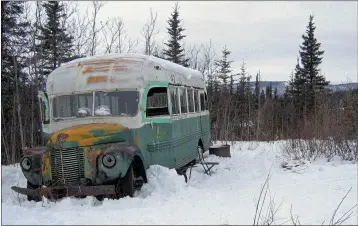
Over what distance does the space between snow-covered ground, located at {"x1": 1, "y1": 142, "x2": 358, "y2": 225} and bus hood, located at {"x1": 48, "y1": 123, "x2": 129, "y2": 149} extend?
3.08 ft

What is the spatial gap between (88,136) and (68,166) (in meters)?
0.61

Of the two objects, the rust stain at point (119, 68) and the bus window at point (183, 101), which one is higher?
the rust stain at point (119, 68)

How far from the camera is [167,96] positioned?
8062 mm

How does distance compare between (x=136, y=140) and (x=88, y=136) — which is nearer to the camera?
(x=88, y=136)

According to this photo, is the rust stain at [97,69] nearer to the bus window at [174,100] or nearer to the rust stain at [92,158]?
the bus window at [174,100]

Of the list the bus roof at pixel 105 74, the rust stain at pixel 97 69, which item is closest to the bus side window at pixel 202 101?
the bus roof at pixel 105 74

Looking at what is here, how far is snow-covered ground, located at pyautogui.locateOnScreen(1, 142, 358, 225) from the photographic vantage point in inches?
182

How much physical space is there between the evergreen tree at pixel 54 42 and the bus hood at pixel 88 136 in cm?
1632

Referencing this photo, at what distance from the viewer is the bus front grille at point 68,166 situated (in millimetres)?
6242

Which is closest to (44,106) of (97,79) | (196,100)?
(97,79)

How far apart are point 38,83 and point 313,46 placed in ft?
91.7

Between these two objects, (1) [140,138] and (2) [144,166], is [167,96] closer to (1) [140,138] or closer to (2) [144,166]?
(1) [140,138]

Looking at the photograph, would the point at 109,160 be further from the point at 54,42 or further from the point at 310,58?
the point at 310,58

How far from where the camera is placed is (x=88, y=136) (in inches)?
251
